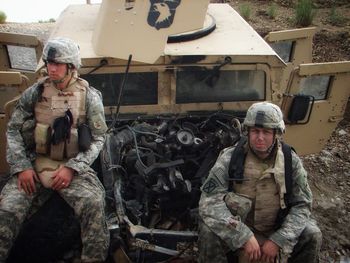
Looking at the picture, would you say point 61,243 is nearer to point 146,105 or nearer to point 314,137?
point 146,105

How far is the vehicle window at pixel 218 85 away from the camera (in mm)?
4363

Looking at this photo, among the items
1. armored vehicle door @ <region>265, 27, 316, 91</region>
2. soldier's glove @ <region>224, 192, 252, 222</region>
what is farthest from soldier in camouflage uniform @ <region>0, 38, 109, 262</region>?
armored vehicle door @ <region>265, 27, 316, 91</region>

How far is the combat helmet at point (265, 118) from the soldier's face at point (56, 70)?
1.38m

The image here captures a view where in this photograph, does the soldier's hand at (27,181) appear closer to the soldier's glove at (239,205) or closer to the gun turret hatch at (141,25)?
the gun turret hatch at (141,25)

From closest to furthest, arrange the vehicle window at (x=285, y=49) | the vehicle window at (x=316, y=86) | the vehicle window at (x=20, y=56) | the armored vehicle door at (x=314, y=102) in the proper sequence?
the armored vehicle door at (x=314, y=102)
the vehicle window at (x=316, y=86)
the vehicle window at (x=20, y=56)
the vehicle window at (x=285, y=49)

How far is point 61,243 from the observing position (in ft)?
11.7

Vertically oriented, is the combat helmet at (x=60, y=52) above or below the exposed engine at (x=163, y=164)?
above

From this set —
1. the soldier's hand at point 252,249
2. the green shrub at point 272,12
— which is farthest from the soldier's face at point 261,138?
the green shrub at point 272,12

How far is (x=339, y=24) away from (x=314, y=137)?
558cm

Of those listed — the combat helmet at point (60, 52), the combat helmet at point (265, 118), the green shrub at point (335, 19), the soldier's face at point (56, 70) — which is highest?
the combat helmet at point (60, 52)

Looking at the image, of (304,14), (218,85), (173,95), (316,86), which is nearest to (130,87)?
(173,95)

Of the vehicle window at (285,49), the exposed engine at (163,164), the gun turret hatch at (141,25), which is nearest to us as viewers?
the exposed engine at (163,164)

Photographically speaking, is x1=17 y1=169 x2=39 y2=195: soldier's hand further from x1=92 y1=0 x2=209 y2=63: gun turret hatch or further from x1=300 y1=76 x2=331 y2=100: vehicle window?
x1=300 y1=76 x2=331 y2=100: vehicle window

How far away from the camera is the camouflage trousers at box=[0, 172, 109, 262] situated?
10.8 ft
